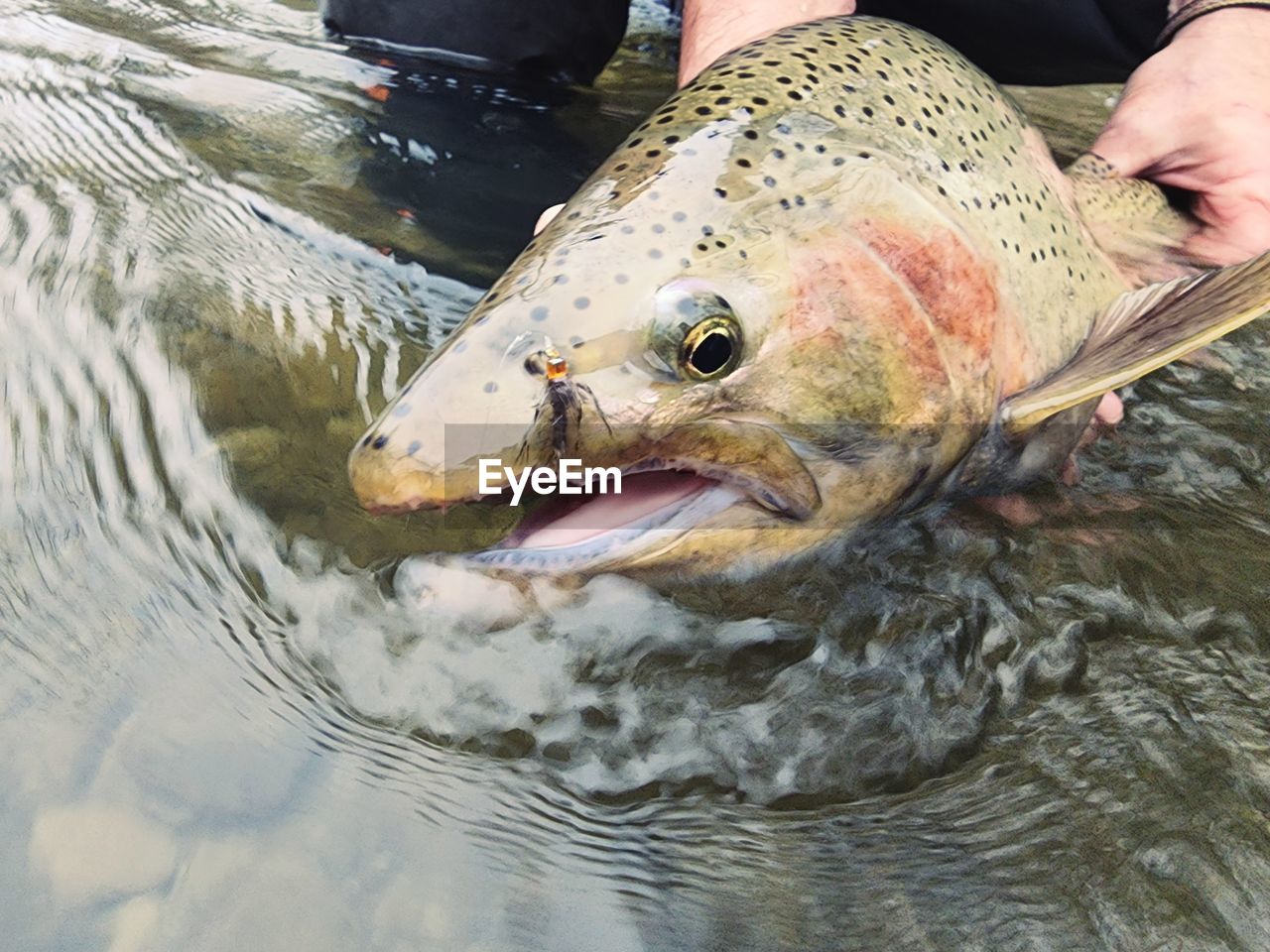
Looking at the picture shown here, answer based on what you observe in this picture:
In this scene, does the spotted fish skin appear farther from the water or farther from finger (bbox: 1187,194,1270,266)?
finger (bbox: 1187,194,1270,266)

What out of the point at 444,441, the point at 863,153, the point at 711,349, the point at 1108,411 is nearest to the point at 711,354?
the point at 711,349

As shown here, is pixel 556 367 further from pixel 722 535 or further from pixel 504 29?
pixel 504 29

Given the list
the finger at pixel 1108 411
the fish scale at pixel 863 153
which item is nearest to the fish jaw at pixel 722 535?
the fish scale at pixel 863 153

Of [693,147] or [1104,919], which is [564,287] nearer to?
[693,147]

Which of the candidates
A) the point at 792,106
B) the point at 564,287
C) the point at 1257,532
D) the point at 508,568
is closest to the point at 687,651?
the point at 508,568

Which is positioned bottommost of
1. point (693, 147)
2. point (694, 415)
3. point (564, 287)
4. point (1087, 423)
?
point (1087, 423)
